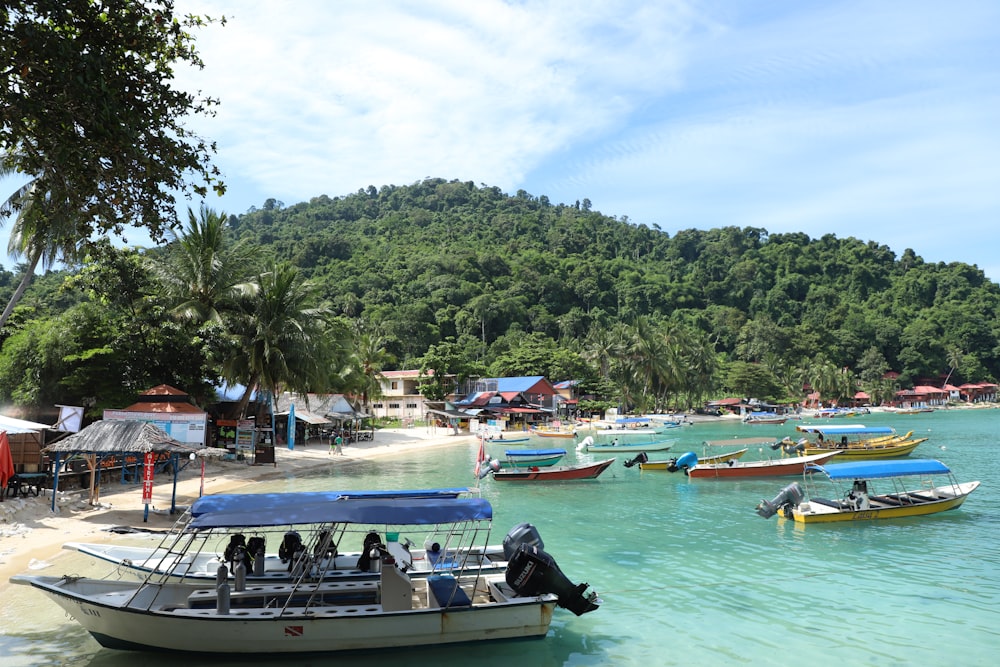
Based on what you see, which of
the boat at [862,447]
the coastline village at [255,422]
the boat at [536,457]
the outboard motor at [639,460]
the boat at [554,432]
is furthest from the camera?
the boat at [554,432]

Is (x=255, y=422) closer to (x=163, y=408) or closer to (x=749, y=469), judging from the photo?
(x=163, y=408)

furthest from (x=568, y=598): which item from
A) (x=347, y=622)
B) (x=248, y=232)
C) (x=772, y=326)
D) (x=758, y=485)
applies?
(x=248, y=232)

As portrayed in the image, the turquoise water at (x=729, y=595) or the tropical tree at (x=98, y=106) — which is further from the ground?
the tropical tree at (x=98, y=106)

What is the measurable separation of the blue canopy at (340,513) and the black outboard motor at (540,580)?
2.99 ft

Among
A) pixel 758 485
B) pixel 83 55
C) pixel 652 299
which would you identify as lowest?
pixel 758 485

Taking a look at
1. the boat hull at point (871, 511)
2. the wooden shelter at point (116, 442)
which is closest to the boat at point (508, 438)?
the boat hull at point (871, 511)

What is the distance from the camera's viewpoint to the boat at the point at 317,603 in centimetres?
952

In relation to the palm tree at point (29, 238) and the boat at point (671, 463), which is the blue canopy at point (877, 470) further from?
the palm tree at point (29, 238)

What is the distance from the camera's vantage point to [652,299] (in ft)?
475

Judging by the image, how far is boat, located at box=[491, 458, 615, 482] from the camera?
30312mm

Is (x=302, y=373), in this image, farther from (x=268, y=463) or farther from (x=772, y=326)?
(x=772, y=326)

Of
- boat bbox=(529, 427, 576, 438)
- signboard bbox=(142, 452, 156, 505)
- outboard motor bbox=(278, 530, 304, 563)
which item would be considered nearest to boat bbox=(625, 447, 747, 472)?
signboard bbox=(142, 452, 156, 505)

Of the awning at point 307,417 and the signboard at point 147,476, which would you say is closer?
the signboard at point 147,476

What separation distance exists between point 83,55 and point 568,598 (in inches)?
433
